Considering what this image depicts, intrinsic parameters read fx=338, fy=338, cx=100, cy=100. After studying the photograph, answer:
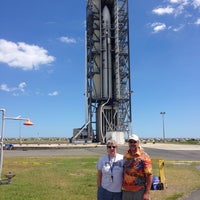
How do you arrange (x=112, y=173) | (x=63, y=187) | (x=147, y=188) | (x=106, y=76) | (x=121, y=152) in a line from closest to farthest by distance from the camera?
(x=147, y=188) < (x=112, y=173) < (x=63, y=187) < (x=121, y=152) < (x=106, y=76)

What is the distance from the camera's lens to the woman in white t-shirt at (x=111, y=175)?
18.9 feet

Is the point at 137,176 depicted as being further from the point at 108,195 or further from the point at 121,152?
the point at 121,152

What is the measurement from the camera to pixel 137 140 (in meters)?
5.67

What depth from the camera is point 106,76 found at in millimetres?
63156

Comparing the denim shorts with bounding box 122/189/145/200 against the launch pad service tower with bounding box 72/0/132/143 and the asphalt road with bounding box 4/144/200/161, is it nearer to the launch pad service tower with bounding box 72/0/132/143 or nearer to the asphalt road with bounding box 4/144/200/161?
the asphalt road with bounding box 4/144/200/161

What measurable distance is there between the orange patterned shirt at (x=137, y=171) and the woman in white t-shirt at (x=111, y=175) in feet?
0.66

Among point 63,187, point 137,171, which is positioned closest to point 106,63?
point 63,187

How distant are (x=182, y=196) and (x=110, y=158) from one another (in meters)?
6.10

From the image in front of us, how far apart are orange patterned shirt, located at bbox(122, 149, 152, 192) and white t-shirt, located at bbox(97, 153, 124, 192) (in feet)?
0.61

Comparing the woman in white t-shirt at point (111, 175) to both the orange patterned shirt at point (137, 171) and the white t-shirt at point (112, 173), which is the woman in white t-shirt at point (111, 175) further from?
the orange patterned shirt at point (137, 171)

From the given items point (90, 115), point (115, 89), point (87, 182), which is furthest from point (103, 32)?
point (87, 182)

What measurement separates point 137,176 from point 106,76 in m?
57.9

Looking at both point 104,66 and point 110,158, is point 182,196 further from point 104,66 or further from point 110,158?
point 104,66

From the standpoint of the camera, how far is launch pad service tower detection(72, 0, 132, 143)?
62969 mm
